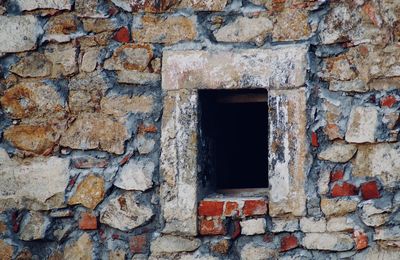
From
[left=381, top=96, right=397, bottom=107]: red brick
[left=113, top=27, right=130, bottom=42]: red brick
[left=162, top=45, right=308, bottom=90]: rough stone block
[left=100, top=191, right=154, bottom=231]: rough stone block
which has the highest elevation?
[left=113, top=27, right=130, bottom=42]: red brick

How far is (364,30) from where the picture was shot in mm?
3494

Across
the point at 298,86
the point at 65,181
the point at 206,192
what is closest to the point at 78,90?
the point at 65,181

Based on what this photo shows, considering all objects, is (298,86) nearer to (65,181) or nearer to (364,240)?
(364,240)

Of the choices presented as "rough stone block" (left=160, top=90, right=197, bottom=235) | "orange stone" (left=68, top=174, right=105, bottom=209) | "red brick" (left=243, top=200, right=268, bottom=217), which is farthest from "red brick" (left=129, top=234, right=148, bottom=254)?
"red brick" (left=243, top=200, right=268, bottom=217)

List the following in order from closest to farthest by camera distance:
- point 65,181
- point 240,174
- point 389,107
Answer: point 389,107
point 65,181
point 240,174

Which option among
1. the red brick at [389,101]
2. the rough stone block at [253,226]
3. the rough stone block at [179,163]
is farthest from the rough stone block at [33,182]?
the red brick at [389,101]

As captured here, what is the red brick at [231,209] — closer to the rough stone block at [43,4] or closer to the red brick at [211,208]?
the red brick at [211,208]

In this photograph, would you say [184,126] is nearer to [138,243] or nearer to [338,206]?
[138,243]

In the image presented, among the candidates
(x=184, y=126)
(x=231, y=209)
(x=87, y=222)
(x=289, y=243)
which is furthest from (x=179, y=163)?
(x=289, y=243)

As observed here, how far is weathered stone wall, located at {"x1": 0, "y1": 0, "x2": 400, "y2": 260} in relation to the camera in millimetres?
3492

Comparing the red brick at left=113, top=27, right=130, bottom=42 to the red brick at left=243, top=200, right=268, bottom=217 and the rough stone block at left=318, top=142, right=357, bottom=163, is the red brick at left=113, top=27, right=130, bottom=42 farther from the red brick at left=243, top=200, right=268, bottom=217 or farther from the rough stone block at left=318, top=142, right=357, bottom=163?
the rough stone block at left=318, top=142, right=357, bottom=163

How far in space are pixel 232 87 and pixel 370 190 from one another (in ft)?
2.85

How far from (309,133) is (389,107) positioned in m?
0.42

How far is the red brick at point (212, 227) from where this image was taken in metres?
3.59
